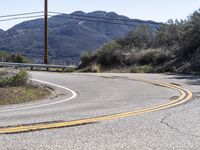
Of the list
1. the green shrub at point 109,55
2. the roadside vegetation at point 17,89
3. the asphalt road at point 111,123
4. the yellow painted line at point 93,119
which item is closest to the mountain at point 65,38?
the green shrub at point 109,55

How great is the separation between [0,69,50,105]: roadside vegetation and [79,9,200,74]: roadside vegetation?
937cm

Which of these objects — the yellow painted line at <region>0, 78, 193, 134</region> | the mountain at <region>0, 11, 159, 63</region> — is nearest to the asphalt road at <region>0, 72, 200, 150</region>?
the yellow painted line at <region>0, 78, 193, 134</region>

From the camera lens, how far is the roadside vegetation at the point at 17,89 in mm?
16188

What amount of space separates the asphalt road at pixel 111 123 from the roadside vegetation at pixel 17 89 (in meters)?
0.92

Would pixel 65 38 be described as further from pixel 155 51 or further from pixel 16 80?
pixel 16 80

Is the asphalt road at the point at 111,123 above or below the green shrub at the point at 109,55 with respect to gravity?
below

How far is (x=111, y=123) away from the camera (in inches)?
394

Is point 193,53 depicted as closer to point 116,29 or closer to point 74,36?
point 74,36

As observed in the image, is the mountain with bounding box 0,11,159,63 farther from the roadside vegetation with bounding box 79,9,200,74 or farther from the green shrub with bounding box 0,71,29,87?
the green shrub with bounding box 0,71,29,87

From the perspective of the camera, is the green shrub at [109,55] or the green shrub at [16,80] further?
the green shrub at [109,55]

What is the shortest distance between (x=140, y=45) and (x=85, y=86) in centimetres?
1554

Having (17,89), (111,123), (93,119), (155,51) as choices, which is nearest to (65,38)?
(155,51)

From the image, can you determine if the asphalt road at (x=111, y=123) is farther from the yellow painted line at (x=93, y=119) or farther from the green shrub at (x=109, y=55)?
the green shrub at (x=109, y=55)

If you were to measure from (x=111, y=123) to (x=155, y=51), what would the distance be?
20.9 m
